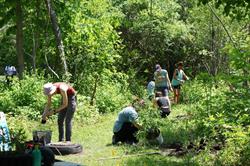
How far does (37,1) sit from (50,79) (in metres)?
3.17

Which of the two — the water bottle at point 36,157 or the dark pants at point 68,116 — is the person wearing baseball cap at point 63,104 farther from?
the water bottle at point 36,157

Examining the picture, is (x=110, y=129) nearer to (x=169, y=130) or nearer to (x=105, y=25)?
(x=169, y=130)

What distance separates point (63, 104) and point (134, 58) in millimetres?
15158

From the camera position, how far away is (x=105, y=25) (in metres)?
19.3

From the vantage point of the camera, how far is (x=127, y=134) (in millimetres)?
11414

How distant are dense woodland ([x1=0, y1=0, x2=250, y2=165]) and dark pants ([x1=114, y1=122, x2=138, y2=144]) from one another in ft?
1.69

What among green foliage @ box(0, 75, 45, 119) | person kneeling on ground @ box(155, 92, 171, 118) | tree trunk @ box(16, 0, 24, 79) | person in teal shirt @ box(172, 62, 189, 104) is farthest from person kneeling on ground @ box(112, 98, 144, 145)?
person in teal shirt @ box(172, 62, 189, 104)

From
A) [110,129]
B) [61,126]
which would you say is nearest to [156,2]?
[110,129]

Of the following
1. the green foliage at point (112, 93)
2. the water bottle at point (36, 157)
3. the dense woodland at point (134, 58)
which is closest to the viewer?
the water bottle at point (36, 157)

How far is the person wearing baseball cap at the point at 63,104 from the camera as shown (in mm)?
10648

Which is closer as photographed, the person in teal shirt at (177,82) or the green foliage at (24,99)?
the green foliage at (24,99)

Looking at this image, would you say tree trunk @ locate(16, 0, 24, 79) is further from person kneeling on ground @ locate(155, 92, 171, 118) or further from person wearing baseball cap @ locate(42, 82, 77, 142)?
person wearing baseball cap @ locate(42, 82, 77, 142)

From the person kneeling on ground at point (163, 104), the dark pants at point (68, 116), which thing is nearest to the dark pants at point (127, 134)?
the dark pants at point (68, 116)

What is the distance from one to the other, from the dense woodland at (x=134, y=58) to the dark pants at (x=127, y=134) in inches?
20.3
